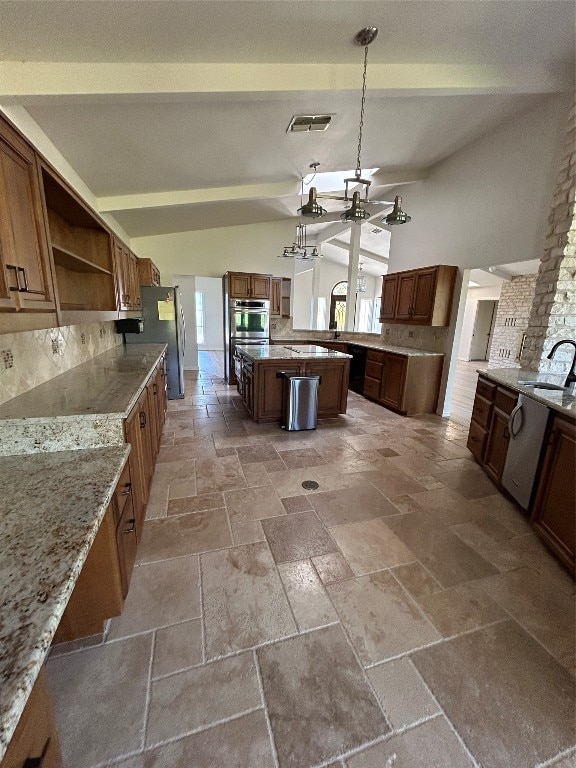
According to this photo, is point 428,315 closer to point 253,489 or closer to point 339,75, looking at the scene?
point 339,75

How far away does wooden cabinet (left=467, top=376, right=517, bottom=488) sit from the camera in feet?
8.45

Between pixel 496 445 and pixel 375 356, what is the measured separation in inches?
106

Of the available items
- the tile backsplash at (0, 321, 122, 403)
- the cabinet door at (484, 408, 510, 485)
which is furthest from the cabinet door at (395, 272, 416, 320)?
the tile backsplash at (0, 321, 122, 403)

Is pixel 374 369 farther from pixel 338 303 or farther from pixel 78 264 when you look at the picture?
pixel 338 303

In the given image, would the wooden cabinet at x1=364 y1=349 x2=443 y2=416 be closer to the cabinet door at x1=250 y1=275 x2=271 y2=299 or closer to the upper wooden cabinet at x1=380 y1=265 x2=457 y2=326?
the upper wooden cabinet at x1=380 y1=265 x2=457 y2=326

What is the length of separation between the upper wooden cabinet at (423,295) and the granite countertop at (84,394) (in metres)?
3.65

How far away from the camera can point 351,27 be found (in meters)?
2.00

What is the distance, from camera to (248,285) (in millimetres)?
6074

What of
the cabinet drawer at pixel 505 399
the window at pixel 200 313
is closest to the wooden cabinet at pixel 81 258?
the cabinet drawer at pixel 505 399

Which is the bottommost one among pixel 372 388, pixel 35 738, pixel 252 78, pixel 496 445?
pixel 372 388

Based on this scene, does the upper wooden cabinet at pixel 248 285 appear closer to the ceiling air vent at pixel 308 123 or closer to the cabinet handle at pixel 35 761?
the ceiling air vent at pixel 308 123

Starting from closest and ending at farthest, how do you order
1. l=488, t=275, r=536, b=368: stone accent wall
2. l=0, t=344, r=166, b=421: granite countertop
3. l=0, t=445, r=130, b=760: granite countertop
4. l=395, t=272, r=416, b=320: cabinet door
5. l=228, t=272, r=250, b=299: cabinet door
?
l=0, t=445, r=130, b=760: granite countertop < l=0, t=344, r=166, b=421: granite countertop < l=395, t=272, r=416, b=320: cabinet door < l=228, t=272, r=250, b=299: cabinet door < l=488, t=275, r=536, b=368: stone accent wall

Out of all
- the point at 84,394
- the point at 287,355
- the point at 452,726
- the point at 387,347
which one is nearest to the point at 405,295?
the point at 387,347

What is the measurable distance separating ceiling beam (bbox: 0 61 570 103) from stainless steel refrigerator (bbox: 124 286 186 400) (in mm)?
2903
